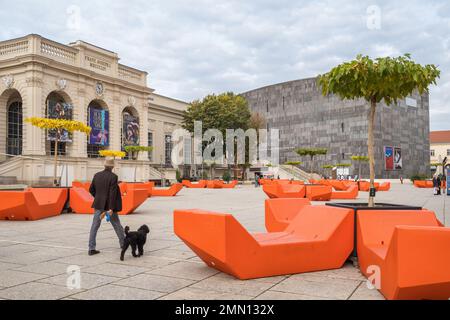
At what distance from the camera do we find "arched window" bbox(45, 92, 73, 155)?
35.9 meters

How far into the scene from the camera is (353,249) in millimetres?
5836

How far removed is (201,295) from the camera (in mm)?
4371

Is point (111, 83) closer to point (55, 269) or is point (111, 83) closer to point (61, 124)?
point (61, 124)

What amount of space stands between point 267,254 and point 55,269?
2.79 metres

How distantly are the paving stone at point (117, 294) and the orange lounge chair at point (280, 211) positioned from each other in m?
3.46

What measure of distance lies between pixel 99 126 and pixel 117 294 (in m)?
38.4

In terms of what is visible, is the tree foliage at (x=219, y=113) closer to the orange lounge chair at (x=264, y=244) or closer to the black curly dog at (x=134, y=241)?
the black curly dog at (x=134, y=241)

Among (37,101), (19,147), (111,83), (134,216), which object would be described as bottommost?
(134,216)

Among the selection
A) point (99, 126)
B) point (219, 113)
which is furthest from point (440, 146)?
point (99, 126)

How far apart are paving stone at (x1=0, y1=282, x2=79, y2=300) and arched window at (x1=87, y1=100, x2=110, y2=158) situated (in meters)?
36.7

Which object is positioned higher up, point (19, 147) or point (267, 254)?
point (19, 147)

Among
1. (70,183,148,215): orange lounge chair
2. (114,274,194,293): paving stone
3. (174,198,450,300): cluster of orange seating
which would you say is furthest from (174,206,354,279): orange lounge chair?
(70,183,148,215): orange lounge chair

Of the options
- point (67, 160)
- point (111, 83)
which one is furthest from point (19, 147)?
point (111, 83)
